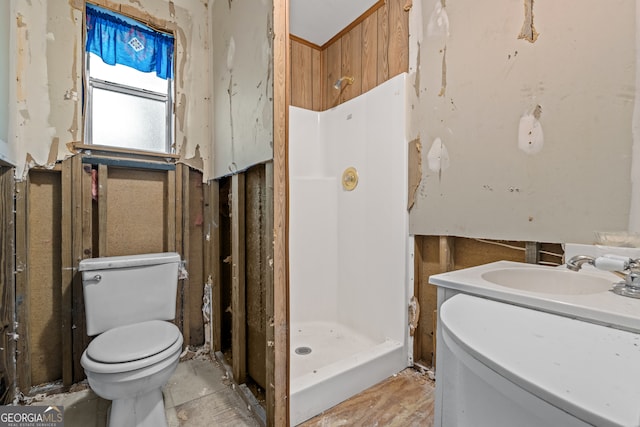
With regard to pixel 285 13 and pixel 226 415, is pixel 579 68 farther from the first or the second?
pixel 226 415

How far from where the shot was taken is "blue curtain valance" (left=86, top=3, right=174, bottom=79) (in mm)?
1759

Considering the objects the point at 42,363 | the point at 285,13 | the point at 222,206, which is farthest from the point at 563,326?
the point at 42,363

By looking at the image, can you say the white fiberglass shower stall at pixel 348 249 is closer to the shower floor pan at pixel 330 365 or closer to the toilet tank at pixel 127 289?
the shower floor pan at pixel 330 365

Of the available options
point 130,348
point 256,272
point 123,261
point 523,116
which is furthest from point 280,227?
point 523,116

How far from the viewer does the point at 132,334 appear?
4.60 feet

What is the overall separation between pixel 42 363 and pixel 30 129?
51.5 inches

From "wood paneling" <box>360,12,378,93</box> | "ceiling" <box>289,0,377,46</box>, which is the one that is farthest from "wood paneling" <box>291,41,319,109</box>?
"wood paneling" <box>360,12,378,93</box>

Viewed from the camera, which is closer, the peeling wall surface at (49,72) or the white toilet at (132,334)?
the white toilet at (132,334)

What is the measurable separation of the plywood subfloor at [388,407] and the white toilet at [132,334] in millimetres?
723

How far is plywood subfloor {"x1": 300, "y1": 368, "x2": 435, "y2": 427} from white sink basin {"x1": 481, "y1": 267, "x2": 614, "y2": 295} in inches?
31.8

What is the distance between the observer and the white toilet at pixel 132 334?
1160 millimetres

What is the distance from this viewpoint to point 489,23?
143cm

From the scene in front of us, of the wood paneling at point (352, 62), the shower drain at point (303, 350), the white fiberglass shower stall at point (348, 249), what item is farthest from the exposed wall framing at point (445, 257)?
the wood paneling at point (352, 62)

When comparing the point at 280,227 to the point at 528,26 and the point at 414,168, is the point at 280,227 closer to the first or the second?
the point at 414,168
